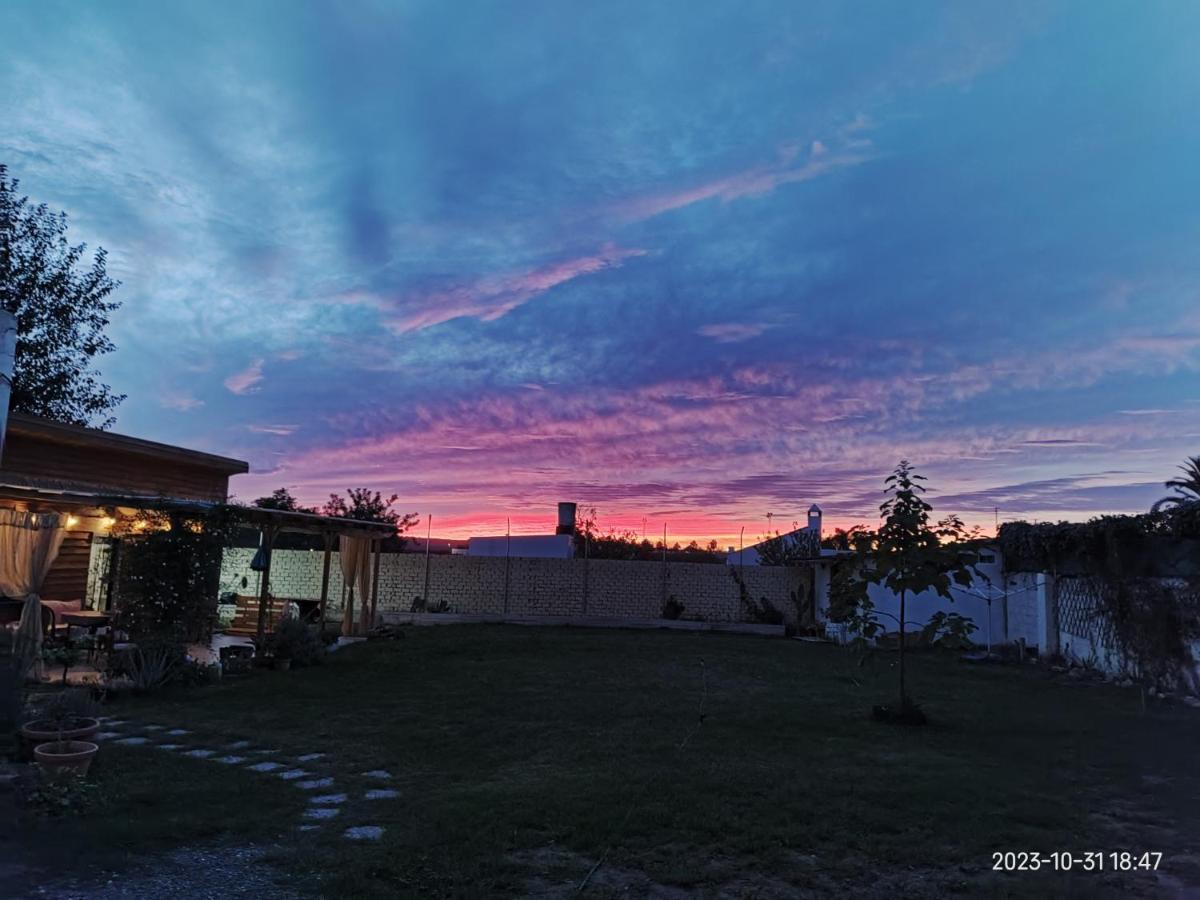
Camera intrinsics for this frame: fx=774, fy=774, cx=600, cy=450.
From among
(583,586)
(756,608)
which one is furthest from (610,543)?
(756,608)

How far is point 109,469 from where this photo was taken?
14.3 meters

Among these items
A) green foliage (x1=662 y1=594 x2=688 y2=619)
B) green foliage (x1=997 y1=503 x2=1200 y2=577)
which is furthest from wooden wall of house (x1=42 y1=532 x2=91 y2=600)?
green foliage (x1=997 y1=503 x2=1200 y2=577)

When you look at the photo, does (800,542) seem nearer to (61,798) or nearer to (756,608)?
(756,608)

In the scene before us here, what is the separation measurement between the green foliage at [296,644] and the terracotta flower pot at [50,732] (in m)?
6.32

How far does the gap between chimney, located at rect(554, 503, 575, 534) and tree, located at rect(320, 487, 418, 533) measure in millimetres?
9064

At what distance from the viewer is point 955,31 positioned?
9.05 meters

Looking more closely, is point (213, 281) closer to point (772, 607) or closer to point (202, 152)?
point (202, 152)

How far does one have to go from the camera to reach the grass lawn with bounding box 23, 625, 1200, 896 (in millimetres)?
3814

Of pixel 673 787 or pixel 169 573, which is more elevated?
pixel 169 573

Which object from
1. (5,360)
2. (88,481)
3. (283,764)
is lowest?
(283,764)

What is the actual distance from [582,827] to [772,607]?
56.9ft

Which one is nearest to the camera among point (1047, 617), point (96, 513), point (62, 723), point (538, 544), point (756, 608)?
point (62, 723)

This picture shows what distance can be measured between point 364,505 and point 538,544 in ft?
36.1

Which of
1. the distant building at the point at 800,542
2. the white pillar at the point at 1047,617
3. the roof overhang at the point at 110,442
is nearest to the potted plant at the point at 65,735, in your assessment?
the roof overhang at the point at 110,442
